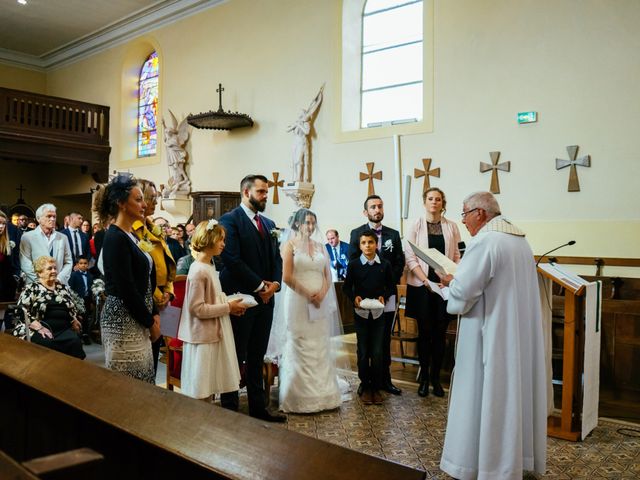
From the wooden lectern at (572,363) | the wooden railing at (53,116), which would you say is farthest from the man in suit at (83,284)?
the wooden railing at (53,116)

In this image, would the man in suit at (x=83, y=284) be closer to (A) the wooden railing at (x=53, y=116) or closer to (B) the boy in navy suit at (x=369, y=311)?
(B) the boy in navy suit at (x=369, y=311)

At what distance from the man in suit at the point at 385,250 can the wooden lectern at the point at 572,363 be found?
1352mm

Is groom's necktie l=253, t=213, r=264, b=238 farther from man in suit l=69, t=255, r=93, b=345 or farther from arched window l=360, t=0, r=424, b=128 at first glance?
arched window l=360, t=0, r=424, b=128

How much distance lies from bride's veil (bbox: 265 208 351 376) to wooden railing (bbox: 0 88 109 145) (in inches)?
395

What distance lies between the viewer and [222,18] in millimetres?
10906

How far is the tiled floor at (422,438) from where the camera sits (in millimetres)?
3287

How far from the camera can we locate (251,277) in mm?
3775

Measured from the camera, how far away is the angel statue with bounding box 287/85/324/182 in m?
9.20

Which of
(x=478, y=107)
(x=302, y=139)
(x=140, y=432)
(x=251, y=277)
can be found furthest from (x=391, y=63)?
(x=140, y=432)

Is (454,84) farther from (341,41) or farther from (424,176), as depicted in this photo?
(341,41)

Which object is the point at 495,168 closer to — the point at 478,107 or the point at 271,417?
the point at 478,107

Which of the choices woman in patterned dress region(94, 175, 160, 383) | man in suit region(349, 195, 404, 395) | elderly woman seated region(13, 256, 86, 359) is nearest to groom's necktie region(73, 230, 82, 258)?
elderly woman seated region(13, 256, 86, 359)

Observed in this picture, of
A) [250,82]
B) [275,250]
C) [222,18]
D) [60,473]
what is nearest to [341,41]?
[250,82]

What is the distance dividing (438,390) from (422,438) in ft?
3.57
